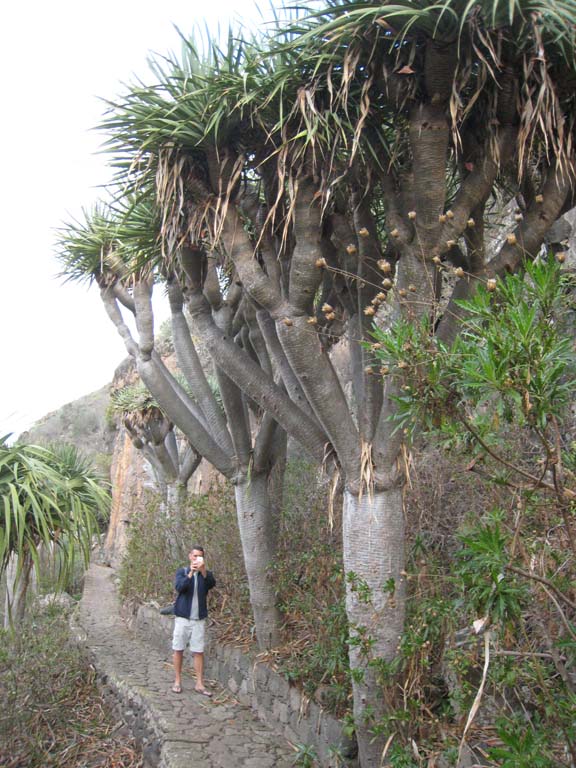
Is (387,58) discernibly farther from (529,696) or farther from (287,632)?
(287,632)

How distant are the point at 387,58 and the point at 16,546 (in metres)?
5.50

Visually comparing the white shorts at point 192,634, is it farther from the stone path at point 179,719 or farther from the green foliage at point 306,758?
the green foliage at point 306,758

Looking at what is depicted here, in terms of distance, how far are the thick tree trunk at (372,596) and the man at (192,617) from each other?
9.27 feet

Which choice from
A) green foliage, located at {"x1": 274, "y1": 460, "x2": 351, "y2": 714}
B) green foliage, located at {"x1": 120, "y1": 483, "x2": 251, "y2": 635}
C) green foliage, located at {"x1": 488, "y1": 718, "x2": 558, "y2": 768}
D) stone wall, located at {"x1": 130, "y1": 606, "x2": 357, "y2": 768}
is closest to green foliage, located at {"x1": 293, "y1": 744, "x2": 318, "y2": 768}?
stone wall, located at {"x1": 130, "y1": 606, "x2": 357, "y2": 768}

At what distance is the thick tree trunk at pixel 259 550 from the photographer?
7.18 metres

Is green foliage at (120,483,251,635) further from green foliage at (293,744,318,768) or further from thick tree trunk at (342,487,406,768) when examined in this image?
thick tree trunk at (342,487,406,768)

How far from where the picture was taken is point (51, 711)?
754 cm

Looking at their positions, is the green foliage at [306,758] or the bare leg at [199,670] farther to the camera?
the bare leg at [199,670]

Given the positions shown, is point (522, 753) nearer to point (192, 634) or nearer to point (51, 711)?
point (192, 634)

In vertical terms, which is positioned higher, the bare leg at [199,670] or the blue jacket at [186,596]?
the blue jacket at [186,596]

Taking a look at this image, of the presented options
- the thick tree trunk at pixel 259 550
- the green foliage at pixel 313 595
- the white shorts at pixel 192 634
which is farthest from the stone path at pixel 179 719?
the thick tree trunk at pixel 259 550

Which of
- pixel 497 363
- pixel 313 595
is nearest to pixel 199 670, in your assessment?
pixel 313 595

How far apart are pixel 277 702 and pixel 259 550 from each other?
4.68ft

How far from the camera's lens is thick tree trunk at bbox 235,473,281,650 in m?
7.18
